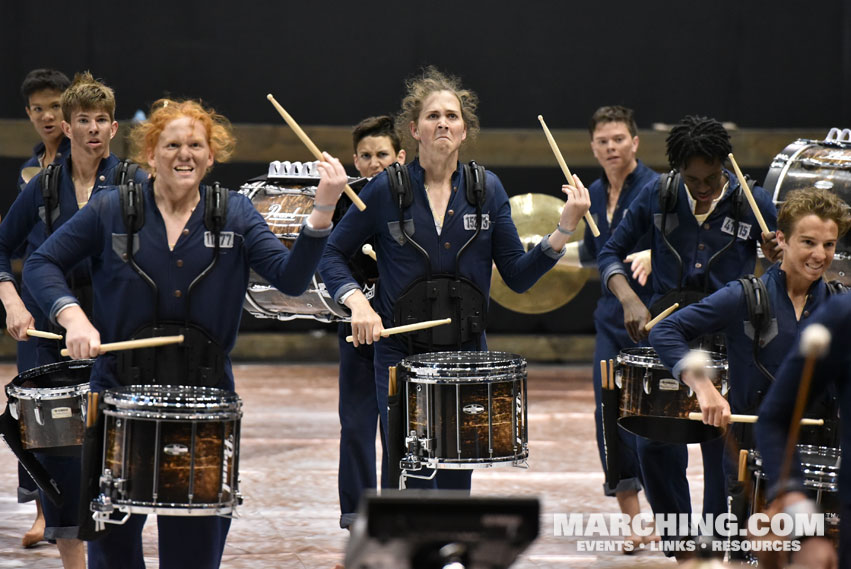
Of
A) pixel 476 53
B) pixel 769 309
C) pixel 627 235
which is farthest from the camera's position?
pixel 476 53

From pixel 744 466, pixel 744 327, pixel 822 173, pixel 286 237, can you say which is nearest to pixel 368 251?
pixel 286 237

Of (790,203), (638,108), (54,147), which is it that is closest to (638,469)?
(790,203)

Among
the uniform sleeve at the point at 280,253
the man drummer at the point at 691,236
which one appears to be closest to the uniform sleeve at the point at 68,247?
the uniform sleeve at the point at 280,253

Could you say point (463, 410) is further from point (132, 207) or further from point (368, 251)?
point (132, 207)

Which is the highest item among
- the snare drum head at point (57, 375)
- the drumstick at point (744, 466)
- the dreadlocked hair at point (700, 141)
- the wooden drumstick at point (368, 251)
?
the dreadlocked hair at point (700, 141)

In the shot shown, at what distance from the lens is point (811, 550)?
2490 mm

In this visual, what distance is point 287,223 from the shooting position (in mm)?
5000

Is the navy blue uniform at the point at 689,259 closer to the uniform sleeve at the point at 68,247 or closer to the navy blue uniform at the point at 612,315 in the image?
the navy blue uniform at the point at 612,315

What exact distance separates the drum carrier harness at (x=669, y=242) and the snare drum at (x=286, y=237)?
1.21 meters

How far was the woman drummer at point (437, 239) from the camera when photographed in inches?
174

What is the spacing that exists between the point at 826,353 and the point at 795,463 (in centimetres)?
29

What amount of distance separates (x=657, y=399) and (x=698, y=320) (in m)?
0.52

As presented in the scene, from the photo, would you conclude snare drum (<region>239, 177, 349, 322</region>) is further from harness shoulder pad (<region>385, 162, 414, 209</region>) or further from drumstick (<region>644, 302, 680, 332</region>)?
drumstick (<region>644, 302, 680, 332</region>)

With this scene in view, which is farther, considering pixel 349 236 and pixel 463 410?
pixel 349 236
